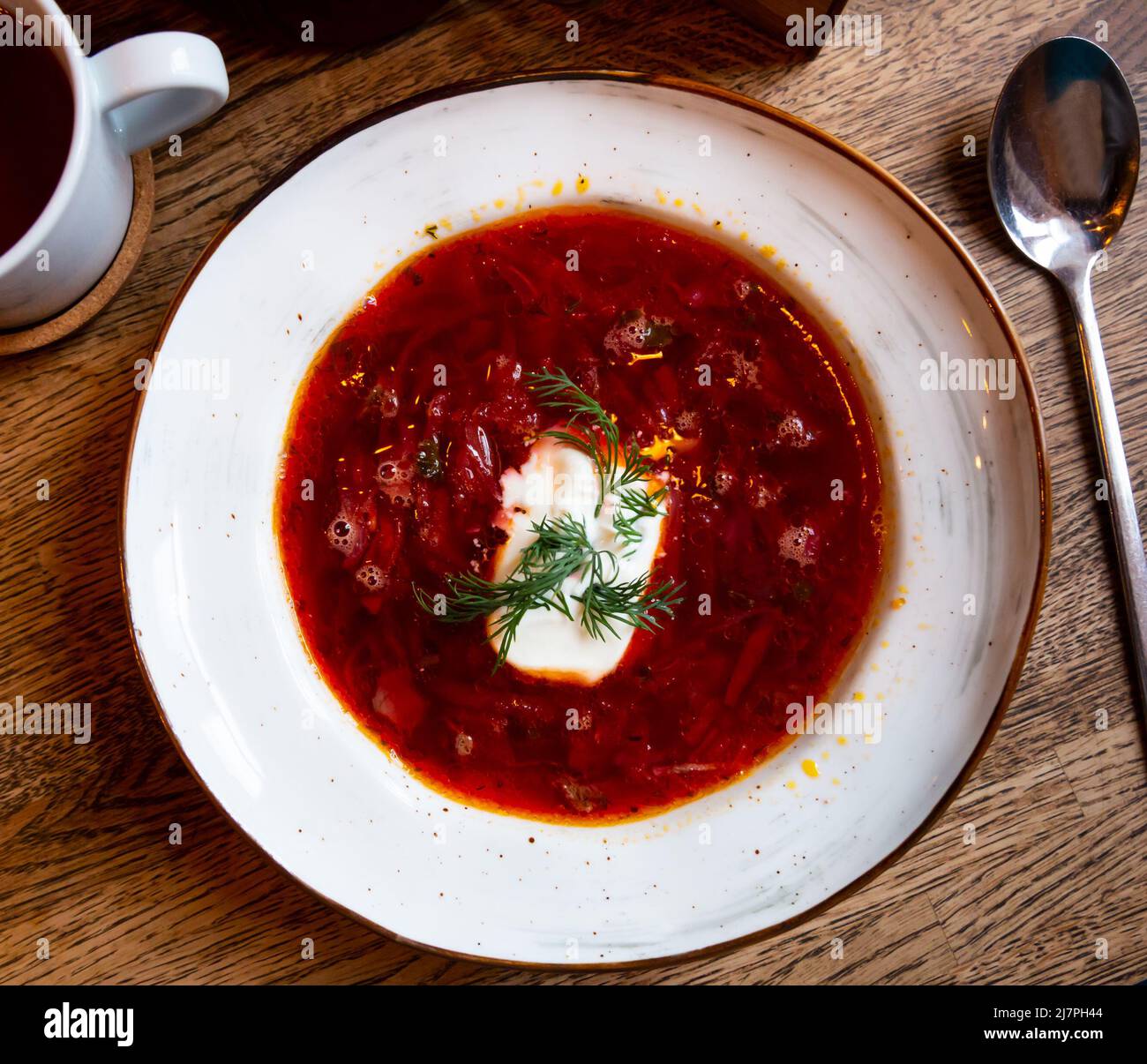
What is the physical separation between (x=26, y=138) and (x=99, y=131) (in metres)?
0.22

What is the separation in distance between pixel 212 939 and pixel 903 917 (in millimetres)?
1421

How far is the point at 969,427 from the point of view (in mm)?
1750

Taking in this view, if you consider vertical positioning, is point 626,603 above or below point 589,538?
below

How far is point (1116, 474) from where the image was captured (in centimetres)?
188

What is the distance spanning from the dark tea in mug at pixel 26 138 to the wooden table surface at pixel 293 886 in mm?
251

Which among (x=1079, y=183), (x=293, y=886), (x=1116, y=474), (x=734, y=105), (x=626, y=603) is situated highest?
(x=734, y=105)

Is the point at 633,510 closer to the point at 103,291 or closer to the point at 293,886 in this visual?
the point at 293,886

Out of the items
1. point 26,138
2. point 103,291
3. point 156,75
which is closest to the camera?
point 156,75

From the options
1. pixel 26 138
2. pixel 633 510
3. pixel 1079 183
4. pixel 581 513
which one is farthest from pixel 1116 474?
pixel 26 138

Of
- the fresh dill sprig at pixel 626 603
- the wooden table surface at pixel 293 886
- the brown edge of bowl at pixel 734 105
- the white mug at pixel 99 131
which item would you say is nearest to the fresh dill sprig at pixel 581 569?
the fresh dill sprig at pixel 626 603

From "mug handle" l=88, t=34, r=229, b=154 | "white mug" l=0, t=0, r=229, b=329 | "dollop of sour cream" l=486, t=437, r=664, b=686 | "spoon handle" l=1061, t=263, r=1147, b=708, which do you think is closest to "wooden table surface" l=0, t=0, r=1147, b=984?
"spoon handle" l=1061, t=263, r=1147, b=708

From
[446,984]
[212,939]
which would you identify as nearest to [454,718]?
[446,984]

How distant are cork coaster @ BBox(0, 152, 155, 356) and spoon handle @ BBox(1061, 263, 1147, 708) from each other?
1.88 meters
